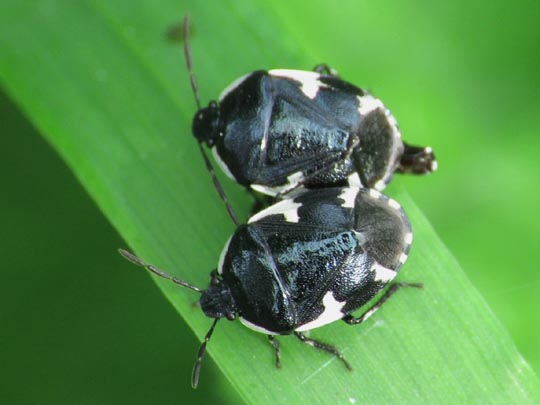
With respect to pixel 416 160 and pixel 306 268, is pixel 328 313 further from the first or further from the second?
pixel 416 160

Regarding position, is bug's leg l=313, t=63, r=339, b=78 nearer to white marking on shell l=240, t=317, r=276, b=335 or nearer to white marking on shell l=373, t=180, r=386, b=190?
white marking on shell l=373, t=180, r=386, b=190

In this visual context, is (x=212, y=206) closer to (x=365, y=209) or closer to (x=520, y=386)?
(x=365, y=209)

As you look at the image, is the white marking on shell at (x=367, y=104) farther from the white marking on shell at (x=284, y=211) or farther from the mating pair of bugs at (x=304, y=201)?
the white marking on shell at (x=284, y=211)

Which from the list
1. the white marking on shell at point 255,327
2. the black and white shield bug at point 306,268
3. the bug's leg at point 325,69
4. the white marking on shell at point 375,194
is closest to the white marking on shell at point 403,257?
the black and white shield bug at point 306,268

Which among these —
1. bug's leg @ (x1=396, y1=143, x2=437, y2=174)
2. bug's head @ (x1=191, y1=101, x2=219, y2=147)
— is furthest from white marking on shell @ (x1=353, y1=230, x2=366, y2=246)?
bug's head @ (x1=191, y1=101, x2=219, y2=147)

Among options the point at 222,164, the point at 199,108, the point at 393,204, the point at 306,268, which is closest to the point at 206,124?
the point at 199,108

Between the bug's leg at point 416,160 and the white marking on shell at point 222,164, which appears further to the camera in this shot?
the bug's leg at point 416,160
